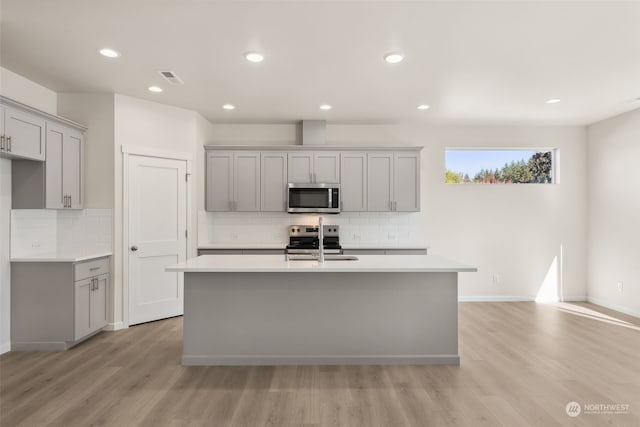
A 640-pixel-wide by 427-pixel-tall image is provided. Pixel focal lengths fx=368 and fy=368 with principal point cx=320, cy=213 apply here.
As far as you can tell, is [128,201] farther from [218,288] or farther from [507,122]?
[507,122]

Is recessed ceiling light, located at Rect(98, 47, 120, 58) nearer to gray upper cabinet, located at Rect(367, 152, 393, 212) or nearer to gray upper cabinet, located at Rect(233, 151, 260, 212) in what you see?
gray upper cabinet, located at Rect(233, 151, 260, 212)

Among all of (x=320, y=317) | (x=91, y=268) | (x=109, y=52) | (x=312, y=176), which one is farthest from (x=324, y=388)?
(x=109, y=52)

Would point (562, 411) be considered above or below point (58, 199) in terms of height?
below

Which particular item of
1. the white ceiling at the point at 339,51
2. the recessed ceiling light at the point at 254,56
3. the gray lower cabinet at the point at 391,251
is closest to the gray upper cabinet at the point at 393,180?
the gray lower cabinet at the point at 391,251

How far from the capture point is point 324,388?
109 inches

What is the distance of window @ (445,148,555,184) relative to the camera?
5.85 m

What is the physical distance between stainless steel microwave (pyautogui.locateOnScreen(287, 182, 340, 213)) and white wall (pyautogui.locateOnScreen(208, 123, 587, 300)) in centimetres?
85

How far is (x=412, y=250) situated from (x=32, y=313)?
4.42 meters

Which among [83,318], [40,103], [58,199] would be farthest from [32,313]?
[40,103]

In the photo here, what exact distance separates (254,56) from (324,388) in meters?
2.82

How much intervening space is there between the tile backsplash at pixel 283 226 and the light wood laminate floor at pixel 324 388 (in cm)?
208

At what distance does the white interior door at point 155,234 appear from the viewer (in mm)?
4426

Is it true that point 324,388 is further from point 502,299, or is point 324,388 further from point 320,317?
point 502,299

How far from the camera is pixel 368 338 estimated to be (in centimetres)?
325
